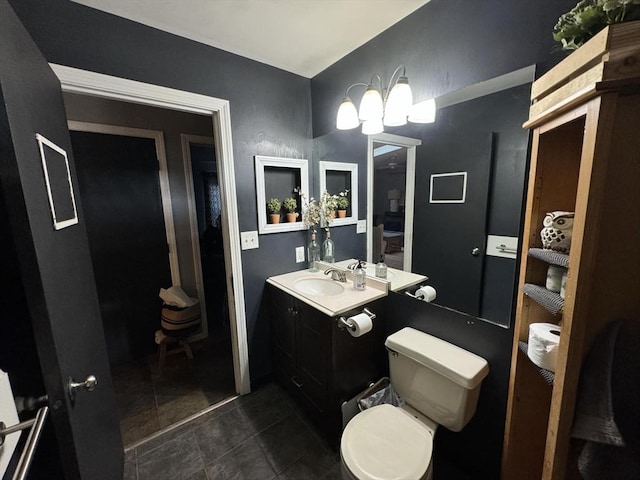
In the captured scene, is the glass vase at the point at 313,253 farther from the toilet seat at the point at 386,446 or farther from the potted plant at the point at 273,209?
the toilet seat at the point at 386,446

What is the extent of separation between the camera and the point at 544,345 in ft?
2.49

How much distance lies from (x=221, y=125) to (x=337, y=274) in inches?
51.0

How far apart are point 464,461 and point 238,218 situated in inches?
76.2

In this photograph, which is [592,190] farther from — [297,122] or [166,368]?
[166,368]

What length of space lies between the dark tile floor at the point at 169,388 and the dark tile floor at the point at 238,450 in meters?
0.13

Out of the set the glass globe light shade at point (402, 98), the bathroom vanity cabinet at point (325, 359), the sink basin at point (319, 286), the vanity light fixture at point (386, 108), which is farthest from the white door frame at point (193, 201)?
the glass globe light shade at point (402, 98)

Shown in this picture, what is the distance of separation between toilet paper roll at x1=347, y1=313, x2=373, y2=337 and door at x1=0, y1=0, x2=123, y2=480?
1.10 meters

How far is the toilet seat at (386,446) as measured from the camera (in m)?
0.98

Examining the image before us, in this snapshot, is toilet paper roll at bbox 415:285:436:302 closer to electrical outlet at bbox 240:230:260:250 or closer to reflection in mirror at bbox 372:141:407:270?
reflection in mirror at bbox 372:141:407:270

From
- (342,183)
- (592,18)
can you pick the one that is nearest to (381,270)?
(342,183)

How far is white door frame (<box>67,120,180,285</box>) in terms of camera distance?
2.07 meters

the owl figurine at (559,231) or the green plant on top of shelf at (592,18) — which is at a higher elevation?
the green plant on top of shelf at (592,18)

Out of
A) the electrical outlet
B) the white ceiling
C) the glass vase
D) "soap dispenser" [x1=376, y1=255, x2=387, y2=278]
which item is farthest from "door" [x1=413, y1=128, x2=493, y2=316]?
the electrical outlet


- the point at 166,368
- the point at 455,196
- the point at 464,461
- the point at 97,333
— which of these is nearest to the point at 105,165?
the point at 97,333
